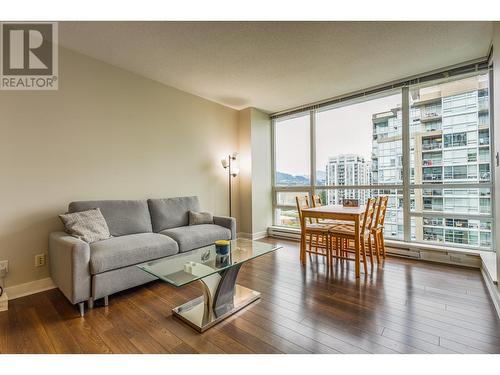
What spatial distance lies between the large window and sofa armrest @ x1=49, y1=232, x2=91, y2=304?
3657 millimetres

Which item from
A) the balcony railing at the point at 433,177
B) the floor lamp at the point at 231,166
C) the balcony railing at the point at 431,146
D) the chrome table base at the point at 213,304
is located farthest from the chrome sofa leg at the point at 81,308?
the balcony railing at the point at 431,146

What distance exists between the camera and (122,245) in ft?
7.14

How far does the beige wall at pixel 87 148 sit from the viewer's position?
2.26m

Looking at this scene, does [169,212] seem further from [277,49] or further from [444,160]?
[444,160]

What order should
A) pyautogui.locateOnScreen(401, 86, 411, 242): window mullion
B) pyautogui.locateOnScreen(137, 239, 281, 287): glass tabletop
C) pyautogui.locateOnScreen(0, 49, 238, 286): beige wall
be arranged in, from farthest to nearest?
pyautogui.locateOnScreen(401, 86, 411, 242): window mullion, pyautogui.locateOnScreen(0, 49, 238, 286): beige wall, pyautogui.locateOnScreen(137, 239, 281, 287): glass tabletop

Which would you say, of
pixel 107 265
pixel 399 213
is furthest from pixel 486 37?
pixel 107 265

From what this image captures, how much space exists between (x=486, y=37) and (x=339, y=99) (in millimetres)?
1865

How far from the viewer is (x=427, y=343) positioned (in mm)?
1504

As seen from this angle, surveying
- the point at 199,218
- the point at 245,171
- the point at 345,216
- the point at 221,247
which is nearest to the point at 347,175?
the point at 345,216

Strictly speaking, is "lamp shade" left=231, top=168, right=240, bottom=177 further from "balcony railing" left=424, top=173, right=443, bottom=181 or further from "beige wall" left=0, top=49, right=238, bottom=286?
"balcony railing" left=424, top=173, right=443, bottom=181

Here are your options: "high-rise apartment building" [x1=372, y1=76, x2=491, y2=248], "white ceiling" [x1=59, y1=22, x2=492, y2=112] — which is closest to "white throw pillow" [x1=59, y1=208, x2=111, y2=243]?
"white ceiling" [x1=59, y1=22, x2=492, y2=112]

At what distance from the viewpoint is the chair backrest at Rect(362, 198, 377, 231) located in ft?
8.85

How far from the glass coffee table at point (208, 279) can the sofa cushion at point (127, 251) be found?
0.34 m
